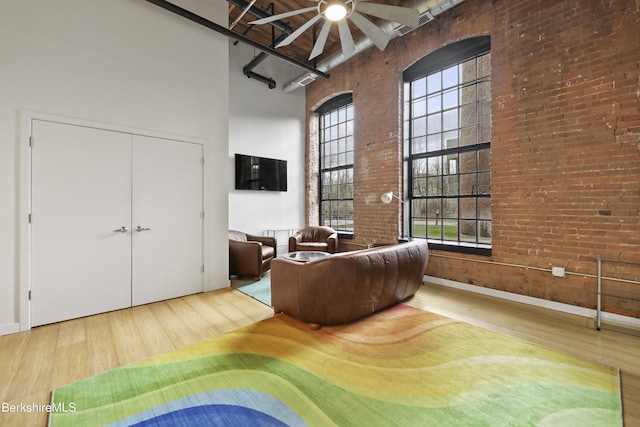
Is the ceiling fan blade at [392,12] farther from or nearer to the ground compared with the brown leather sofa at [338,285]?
farther from the ground

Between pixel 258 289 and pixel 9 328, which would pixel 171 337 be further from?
pixel 9 328

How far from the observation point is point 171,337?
2602 mm

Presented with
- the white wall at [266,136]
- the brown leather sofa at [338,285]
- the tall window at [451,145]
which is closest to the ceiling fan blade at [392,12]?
the tall window at [451,145]

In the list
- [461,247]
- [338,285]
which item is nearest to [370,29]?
[338,285]

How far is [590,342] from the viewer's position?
248 cm

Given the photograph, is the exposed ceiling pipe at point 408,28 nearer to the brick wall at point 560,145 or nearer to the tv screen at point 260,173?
the brick wall at point 560,145

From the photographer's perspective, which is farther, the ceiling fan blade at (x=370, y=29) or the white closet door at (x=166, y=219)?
the white closet door at (x=166, y=219)

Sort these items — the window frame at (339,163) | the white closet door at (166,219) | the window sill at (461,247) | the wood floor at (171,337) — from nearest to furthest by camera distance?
the wood floor at (171,337), the white closet door at (166,219), the window sill at (461,247), the window frame at (339,163)

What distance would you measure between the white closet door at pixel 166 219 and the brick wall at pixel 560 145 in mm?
3781

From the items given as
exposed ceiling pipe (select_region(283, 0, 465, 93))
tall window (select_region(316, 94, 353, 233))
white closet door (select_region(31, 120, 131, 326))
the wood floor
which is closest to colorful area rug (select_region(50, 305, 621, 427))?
the wood floor

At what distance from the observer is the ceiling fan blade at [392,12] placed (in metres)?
2.61

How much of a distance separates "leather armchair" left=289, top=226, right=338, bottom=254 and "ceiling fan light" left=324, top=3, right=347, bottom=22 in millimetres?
3806

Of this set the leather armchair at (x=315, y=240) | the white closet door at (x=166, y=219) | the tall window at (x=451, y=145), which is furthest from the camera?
the leather armchair at (x=315, y=240)

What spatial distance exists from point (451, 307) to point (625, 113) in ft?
8.99
